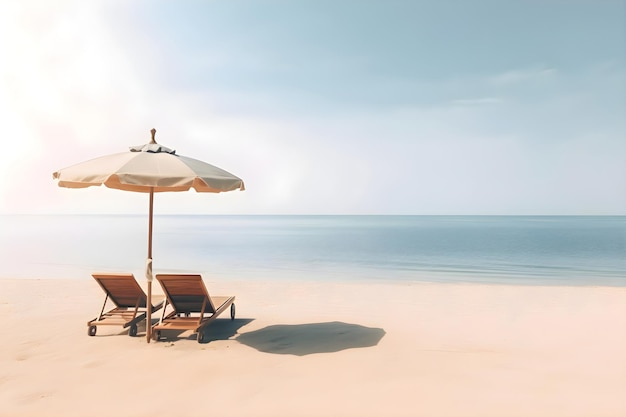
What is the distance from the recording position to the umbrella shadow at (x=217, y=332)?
5.70 meters

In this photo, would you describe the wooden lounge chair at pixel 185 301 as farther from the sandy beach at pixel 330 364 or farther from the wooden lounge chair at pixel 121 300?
the wooden lounge chair at pixel 121 300

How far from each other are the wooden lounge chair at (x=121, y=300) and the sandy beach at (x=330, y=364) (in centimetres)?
19

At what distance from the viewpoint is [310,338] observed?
5785 mm

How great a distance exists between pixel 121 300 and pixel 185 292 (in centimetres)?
130

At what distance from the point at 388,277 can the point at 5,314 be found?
12984mm

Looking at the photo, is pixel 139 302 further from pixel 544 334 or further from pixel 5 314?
pixel 544 334

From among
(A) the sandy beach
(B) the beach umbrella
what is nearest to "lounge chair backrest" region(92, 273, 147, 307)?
(A) the sandy beach

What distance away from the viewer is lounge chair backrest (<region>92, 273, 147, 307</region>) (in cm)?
588

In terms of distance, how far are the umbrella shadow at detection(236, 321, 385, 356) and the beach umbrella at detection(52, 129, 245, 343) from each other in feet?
4.81

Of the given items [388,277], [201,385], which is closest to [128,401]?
[201,385]

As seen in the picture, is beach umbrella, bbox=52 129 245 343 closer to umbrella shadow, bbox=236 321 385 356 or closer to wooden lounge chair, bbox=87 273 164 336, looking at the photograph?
wooden lounge chair, bbox=87 273 164 336

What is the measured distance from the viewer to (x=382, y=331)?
20.2ft

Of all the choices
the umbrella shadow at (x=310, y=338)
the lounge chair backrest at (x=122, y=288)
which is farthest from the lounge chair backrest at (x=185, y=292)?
the umbrella shadow at (x=310, y=338)

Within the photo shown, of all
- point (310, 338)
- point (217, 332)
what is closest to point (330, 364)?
point (310, 338)
